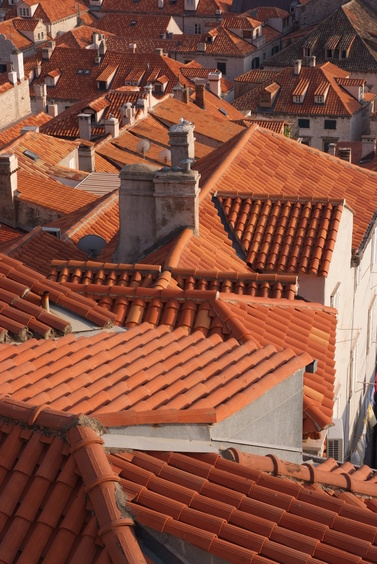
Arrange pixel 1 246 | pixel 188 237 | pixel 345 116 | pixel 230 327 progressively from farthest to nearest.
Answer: pixel 345 116, pixel 1 246, pixel 188 237, pixel 230 327

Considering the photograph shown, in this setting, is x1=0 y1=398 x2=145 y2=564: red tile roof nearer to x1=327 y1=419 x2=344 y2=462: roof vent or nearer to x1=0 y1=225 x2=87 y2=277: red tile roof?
x1=327 y1=419 x2=344 y2=462: roof vent

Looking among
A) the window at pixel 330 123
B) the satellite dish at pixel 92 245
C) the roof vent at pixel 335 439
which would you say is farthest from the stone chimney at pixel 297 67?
the roof vent at pixel 335 439

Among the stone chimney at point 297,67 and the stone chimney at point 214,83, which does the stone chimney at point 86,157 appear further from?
the stone chimney at point 297,67

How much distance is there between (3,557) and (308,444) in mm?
6901

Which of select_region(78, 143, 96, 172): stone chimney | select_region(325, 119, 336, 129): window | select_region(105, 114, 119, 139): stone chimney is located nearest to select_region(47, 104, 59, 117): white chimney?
select_region(105, 114, 119, 139): stone chimney

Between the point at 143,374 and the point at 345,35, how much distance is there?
78098 millimetres

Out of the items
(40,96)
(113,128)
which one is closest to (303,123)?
(40,96)

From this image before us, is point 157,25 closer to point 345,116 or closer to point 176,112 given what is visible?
point 345,116

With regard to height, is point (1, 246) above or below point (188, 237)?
below

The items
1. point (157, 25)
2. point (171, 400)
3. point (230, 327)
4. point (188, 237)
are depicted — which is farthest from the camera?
point (157, 25)

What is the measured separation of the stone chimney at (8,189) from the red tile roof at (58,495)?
2075 cm

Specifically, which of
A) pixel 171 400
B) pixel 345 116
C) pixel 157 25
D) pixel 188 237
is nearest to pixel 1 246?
pixel 188 237

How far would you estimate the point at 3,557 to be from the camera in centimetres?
849

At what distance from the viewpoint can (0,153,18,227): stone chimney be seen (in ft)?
97.2
